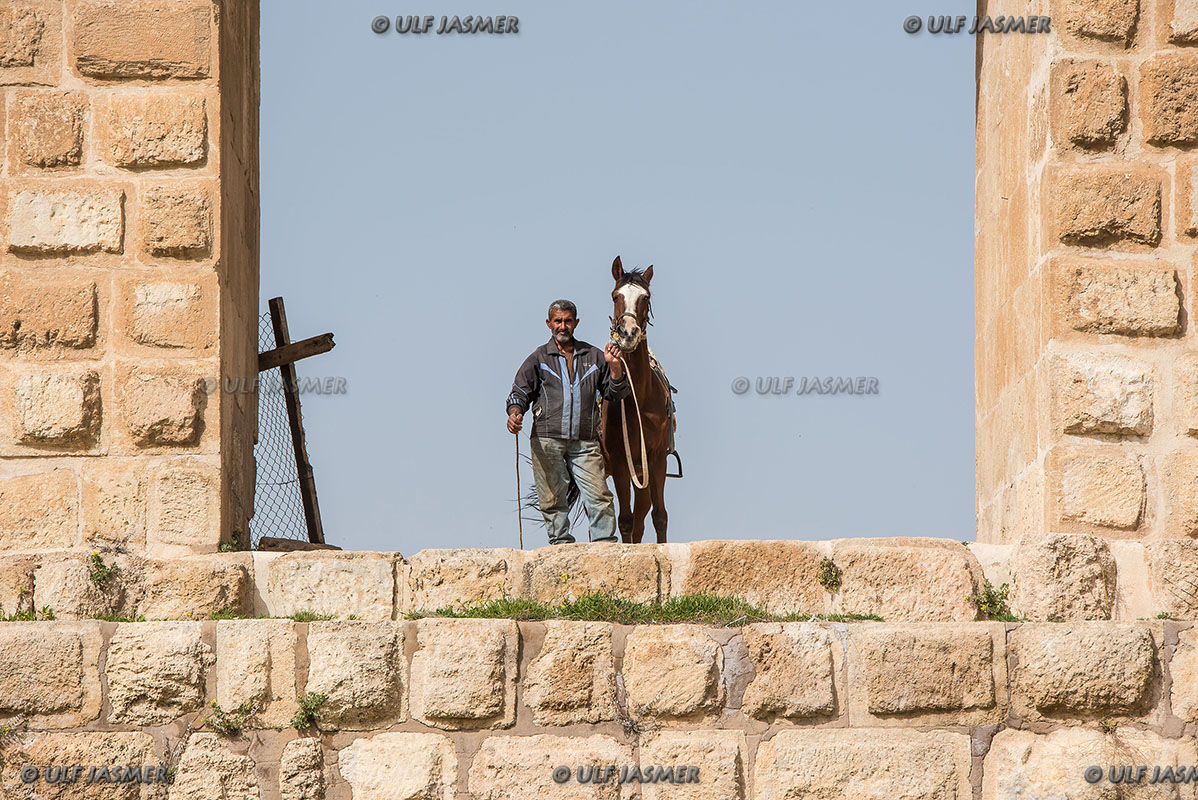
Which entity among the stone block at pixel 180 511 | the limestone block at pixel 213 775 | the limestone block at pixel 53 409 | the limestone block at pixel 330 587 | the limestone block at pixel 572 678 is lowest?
the limestone block at pixel 213 775

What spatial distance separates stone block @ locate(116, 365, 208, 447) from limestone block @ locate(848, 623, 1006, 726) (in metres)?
2.83

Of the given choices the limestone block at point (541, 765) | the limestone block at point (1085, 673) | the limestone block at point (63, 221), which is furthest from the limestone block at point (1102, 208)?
the limestone block at point (63, 221)

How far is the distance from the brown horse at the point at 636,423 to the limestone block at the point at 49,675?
3.47 m

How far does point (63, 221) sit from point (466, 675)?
2.52m

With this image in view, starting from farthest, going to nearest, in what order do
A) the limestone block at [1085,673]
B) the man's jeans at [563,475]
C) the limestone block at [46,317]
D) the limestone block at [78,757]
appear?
the man's jeans at [563,475]
the limestone block at [46,317]
the limestone block at [1085,673]
the limestone block at [78,757]

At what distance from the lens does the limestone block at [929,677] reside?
6586 millimetres

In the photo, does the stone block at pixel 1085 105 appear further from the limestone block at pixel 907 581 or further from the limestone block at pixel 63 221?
the limestone block at pixel 63 221

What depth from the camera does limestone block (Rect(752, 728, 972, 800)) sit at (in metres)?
6.51

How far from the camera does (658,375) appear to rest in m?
10.1

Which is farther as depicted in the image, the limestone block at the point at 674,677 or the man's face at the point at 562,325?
the man's face at the point at 562,325

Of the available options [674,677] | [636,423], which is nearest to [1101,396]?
[674,677]

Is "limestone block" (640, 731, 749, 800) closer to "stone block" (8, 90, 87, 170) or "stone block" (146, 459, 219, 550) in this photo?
"stone block" (146, 459, 219, 550)

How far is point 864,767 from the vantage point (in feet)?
21.4

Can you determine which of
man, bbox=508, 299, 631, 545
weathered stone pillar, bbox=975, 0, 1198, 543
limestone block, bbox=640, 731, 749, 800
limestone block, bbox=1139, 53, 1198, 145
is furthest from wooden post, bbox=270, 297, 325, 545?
limestone block, bbox=1139, 53, 1198, 145
